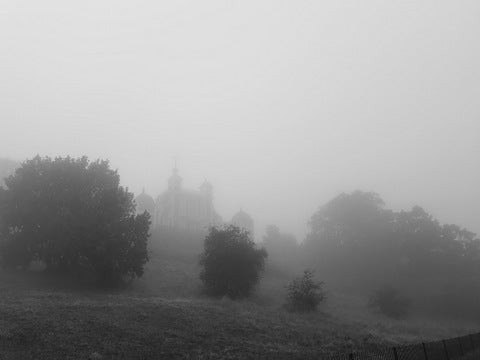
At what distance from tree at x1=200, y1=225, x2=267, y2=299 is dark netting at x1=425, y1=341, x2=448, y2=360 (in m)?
28.4

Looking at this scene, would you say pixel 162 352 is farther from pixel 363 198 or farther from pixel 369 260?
pixel 363 198

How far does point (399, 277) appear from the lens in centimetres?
8006

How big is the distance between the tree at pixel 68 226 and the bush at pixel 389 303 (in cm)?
3340

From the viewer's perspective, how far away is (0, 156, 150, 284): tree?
148 feet

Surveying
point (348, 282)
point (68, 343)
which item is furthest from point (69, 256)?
point (348, 282)

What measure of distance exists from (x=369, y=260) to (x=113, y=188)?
184 feet

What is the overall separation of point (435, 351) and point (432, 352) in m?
0.54

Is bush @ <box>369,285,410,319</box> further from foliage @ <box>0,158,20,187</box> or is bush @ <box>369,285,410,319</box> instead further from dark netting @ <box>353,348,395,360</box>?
foliage @ <box>0,158,20,187</box>

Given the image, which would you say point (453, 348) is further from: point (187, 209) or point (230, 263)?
point (187, 209)

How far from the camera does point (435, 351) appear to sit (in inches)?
885

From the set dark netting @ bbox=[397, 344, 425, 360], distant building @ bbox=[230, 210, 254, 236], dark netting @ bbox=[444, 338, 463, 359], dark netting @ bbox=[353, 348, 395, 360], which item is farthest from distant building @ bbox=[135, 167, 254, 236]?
dark netting @ bbox=[397, 344, 425, 360]

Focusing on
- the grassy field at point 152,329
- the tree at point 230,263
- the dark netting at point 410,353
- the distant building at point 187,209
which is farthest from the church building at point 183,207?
the dark netting at point 410,353

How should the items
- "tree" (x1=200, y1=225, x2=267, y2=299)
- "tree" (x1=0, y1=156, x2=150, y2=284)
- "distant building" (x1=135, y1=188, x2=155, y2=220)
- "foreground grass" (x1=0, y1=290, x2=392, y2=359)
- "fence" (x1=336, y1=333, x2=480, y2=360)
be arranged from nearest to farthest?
"fence" (x1=336, y1=333, x2=480, y2=360) < "foreground grass" (x1=0, y1=290, x2=392, y2=359) < "tree" (x1=0, y1=156, x2=150, y2=284) < "tree" (x1=200, y1=225, x2=267, y2=299) < "distant building" (x1=135, y1=188, x2=155, y2=220)

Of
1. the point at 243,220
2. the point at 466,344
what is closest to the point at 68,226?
the point at 466,344
